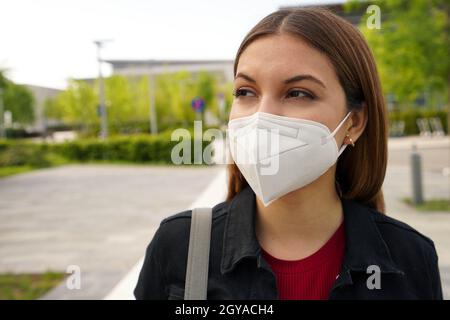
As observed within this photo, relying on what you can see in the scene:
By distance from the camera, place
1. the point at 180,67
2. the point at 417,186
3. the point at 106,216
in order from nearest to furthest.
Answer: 1. the point at 417,186
2. the point at 106,216
3. the point at 180,67

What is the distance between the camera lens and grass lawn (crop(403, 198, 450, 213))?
698 cm

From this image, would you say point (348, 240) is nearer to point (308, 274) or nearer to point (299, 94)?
point (308, 274)

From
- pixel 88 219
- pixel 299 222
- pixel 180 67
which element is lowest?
pixel 88 219

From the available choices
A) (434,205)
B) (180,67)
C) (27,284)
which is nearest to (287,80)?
(27,284)

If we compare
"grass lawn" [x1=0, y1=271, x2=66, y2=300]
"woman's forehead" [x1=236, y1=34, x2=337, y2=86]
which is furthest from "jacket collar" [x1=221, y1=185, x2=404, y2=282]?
"grass lawn" [x1=0, y1=271, x2=66, y2=300]

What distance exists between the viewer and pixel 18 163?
19.8 meters

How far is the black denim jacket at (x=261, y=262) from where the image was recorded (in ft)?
4.25

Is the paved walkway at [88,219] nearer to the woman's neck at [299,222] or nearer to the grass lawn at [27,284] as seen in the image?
the grass lawn at [27,284]

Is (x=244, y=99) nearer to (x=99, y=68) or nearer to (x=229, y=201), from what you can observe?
(x=229, y=201)

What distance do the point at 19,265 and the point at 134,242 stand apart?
1371 mm

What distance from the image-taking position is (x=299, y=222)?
1.43 m

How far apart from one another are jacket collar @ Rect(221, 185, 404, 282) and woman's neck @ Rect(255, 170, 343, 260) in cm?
4

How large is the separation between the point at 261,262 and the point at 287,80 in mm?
505

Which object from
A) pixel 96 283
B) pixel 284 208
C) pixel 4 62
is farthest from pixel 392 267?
pixel 4 62
